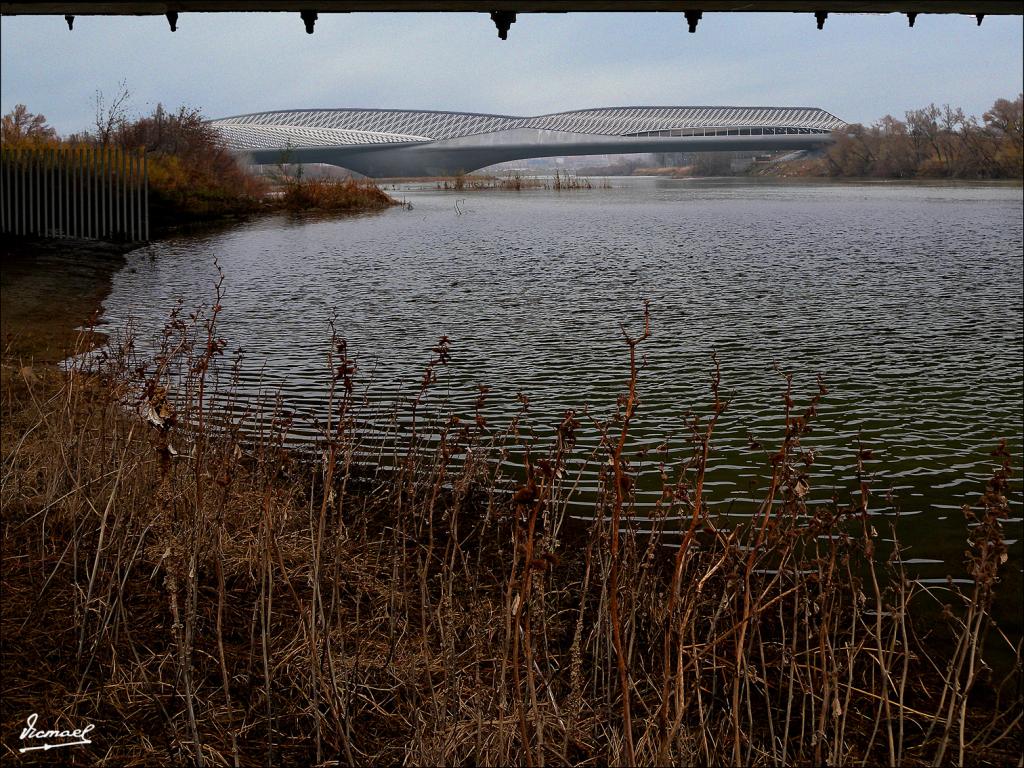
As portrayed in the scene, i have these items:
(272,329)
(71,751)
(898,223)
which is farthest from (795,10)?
(898,223)

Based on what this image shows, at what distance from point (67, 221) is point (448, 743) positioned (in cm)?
2424

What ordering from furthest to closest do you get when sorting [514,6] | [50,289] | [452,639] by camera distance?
[50,289] < [514,6] < [452,639]

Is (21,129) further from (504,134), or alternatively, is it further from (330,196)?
(504,134)

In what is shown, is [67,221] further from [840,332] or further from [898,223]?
[898,223]

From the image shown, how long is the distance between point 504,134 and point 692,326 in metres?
75.9

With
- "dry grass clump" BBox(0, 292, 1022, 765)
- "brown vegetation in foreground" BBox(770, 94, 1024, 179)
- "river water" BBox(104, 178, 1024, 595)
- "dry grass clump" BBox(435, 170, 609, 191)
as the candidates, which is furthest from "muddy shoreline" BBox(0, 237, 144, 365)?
"brown vegetation in foreground" BBox(770, 94, 1024, 179)

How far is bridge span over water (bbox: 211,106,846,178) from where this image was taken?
257 ft

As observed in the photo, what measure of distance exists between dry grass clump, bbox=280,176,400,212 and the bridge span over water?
83.1 ft

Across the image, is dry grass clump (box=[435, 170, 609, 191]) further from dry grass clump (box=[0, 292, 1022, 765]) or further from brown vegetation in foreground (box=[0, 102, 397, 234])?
dry grass clump (box=[0, 292, 1022, 765])

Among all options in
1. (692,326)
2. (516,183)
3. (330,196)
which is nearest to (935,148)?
(516,183)

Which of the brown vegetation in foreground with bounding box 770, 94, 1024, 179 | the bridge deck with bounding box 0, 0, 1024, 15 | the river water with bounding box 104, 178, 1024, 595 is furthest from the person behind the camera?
the brown vegetation in foreground with bounding box 770, 94, 1024, 179

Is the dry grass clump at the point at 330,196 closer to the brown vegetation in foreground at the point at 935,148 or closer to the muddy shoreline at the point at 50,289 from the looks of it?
the muddy shoreline at the point at 50,289

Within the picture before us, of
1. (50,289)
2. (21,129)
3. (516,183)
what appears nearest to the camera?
(50,289)

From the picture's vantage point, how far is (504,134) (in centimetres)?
8662
